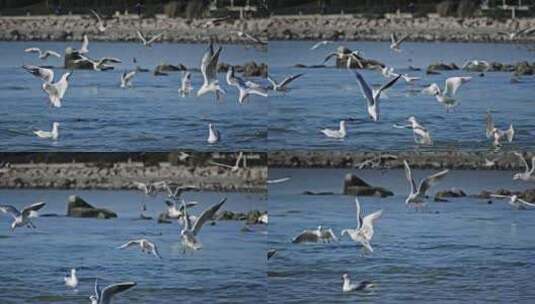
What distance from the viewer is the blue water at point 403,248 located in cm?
427

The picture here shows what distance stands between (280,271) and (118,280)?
0.77 m

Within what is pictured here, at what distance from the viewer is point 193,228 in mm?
4289

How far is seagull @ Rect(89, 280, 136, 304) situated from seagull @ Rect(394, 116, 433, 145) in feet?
4.91

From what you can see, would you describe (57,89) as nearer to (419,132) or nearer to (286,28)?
(286,28)

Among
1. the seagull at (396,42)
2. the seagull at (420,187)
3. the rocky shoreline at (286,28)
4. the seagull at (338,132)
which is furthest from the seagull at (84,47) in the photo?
the seagull at (420,187)

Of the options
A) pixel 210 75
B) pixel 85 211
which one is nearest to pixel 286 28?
pixel 210 75

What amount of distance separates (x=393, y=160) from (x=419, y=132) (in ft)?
0.60

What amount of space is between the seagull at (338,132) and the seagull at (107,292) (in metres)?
1.16

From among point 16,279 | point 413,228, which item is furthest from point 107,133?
point 413,228

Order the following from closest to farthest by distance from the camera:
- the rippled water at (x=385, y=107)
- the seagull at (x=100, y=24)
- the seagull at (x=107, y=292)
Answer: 1. the seagull at (x=107, y=292)
2. the rippled water at (x=385, y=107)
3. the seagull at (x=100, y=24)

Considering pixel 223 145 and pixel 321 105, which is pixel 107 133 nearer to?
pixel 223 145

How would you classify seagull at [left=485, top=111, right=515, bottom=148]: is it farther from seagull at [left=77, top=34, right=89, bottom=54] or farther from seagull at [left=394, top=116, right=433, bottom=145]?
seagull at [left=77, top=34, right=89, bottom=54]

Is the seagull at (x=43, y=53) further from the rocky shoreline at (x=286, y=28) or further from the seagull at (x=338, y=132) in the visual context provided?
the seagull at (x=338, y=132)

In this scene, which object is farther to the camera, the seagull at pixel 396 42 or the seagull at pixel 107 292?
the seagull at pixel 396 42
